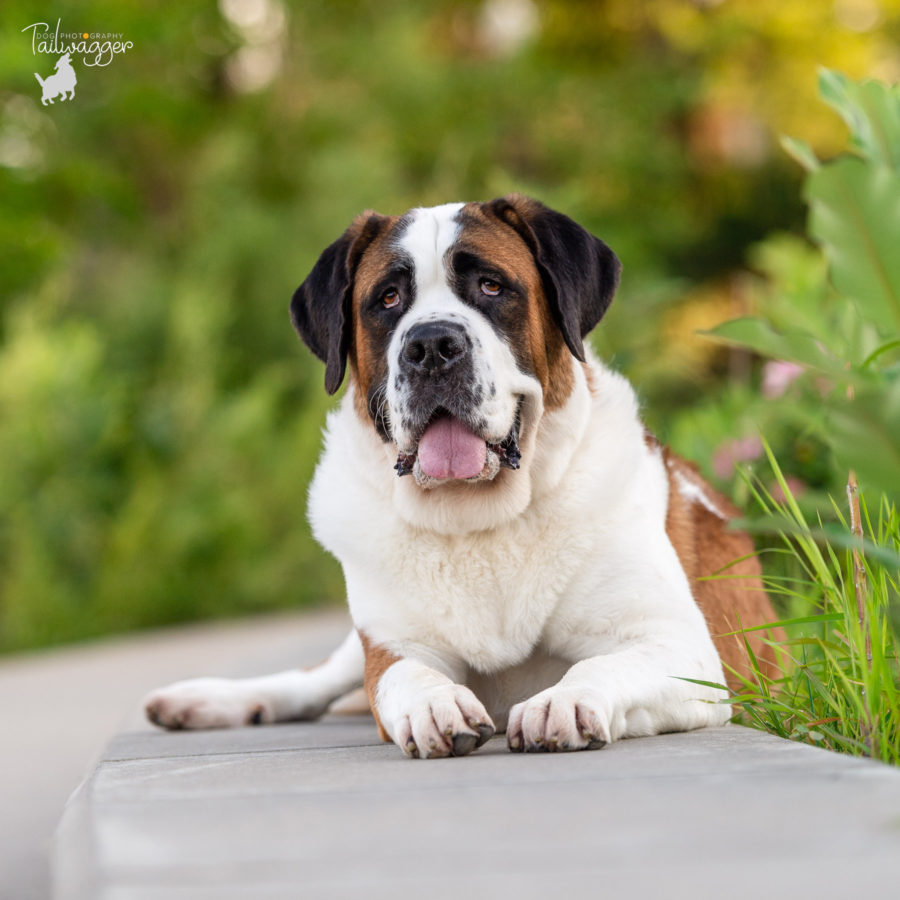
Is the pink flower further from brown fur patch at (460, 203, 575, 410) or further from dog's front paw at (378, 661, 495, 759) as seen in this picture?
dog's front paw at (378, 661, 495, 759)

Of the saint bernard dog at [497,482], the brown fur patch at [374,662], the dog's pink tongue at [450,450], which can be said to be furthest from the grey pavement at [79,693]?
the dog's pink tongue at [450,450]

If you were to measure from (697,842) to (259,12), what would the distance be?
58.0 ft

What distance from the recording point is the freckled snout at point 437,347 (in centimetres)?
324

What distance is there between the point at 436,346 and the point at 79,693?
13.1 ft

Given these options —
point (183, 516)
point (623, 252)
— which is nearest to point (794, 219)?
point (623, 252)

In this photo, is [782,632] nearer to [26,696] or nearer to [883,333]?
[883,333]

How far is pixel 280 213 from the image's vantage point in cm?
1548

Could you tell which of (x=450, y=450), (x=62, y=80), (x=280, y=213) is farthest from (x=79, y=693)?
(x=280, y=213)

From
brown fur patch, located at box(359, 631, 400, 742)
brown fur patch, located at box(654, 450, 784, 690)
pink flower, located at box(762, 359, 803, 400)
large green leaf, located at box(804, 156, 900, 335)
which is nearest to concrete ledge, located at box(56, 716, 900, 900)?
brown fur patch, located at box(359, 631, 400, 742)

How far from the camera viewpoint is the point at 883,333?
2939 mm

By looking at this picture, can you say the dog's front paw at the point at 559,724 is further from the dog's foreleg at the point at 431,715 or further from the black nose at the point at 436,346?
the black nose at the point at 436,346

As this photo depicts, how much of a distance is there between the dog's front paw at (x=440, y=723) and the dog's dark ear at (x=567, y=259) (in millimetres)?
1227

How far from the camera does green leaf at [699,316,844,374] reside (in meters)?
2.38

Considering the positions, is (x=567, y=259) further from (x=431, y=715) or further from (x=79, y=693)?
(x=79, y=693)
